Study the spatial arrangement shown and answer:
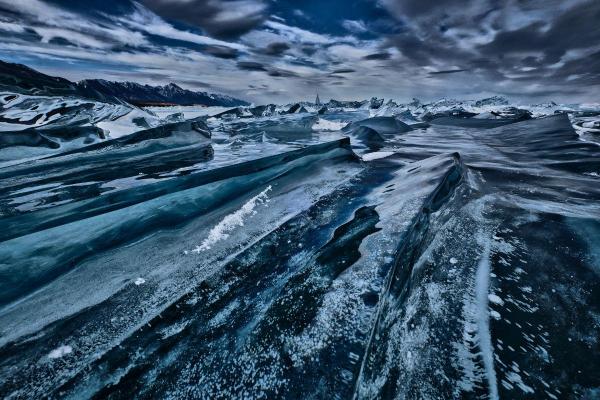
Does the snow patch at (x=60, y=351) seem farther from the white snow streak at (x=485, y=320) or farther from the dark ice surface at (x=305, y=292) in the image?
the white snow streak at (x=485, y=320)

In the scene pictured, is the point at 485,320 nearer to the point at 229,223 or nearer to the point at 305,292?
the point at 305,292

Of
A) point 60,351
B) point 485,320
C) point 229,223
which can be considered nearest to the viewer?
point 485,320

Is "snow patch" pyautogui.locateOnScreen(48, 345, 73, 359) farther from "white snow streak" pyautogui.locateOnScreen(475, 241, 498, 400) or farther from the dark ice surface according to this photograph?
"white snow streak" pyautogui.locateOnScreen(475, 241, 498, 400)

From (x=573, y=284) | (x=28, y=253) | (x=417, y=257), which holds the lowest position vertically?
(x=28, y=253)

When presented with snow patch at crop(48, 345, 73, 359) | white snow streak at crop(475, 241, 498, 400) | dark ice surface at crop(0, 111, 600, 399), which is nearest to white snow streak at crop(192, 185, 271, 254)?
dark ice surface at crop(0, 111, 600, 399)

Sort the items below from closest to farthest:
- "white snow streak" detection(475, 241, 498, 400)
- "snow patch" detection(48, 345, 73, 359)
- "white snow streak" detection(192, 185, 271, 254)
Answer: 1. "white snow streak" detection(475, 241, 498, 400)
2. "snow patch" detection(48, 345, 73, 359)
3. "white snow streak" detection(192, 185, 271, 254)

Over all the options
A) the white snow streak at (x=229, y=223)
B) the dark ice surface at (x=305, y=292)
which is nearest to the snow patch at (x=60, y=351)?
the dark ice surface at (x=305, y=292)

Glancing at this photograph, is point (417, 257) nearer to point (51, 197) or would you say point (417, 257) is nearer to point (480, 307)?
point (480, 307)

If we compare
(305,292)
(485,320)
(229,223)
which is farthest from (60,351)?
(485,320)

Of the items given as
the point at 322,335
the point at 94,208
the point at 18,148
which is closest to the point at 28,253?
the point at 94,208

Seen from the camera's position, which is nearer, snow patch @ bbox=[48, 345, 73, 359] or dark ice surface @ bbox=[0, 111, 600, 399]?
dark ice surface @ bbox=[0, 111, 600, 399]

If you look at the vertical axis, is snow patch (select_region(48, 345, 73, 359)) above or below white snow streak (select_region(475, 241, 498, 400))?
below
